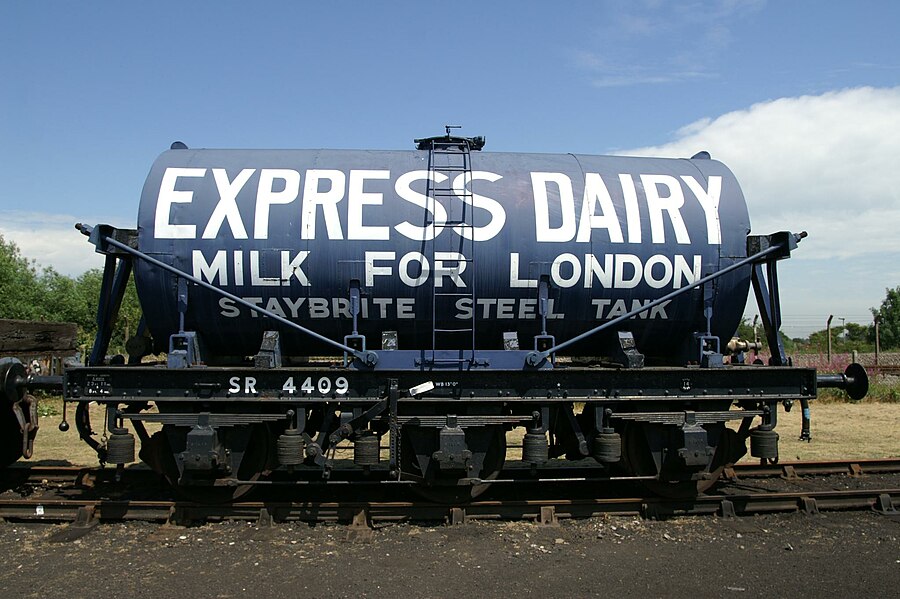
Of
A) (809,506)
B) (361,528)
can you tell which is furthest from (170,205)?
(809,506)

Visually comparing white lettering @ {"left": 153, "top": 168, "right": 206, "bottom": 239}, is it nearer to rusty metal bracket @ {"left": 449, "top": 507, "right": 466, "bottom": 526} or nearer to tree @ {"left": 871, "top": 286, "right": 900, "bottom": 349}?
rusty metal bracket @ {"left": 449, "top": 507, "right": 466, "bottom": 526}

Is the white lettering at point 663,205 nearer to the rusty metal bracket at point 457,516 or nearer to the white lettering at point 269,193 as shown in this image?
the rusty metal bracket at point 457,516

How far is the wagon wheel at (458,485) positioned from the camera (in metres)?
8.17

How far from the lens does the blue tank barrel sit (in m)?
7.96

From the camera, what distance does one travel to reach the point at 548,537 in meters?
7.56

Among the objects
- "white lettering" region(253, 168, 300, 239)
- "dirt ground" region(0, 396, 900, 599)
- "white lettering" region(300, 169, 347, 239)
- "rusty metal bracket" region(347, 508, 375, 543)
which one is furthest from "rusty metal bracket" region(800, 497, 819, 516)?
"white lettering" region(253, 168, 300, 239)

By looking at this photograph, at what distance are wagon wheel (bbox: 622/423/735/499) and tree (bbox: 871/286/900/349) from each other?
64.6 metres

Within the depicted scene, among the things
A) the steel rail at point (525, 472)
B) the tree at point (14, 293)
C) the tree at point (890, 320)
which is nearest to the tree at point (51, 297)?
the tree at point (14, 293)

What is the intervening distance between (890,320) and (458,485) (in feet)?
257

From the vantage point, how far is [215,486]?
8.18 metres

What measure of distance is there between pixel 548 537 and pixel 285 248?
4.16 meters

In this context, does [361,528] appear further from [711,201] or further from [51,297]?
[51,297]

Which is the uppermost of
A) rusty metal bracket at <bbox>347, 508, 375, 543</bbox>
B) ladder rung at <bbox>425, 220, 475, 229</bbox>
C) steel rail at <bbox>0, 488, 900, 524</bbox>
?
ladder rung at <bbox>425, 220, 475, 229</bbox>

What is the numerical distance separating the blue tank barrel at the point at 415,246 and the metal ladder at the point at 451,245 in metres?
0.02
